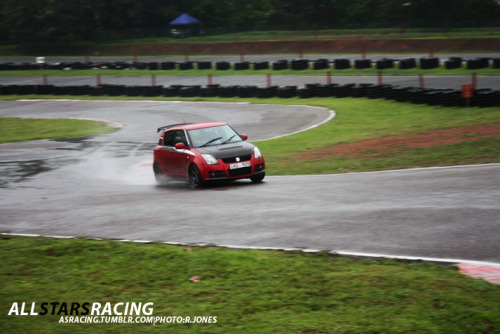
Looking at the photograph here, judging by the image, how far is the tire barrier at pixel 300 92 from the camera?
27.0 m

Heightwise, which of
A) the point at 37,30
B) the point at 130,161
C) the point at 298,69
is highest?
the point at 37,30

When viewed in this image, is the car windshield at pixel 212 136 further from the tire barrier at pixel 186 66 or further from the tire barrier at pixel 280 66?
the tire barrier at pixel 186 66

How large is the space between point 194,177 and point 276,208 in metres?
4.49

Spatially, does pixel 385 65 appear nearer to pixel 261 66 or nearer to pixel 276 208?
pixel 261 66

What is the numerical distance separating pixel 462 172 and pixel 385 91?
711 inches

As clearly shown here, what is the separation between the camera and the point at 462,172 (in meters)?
14.0

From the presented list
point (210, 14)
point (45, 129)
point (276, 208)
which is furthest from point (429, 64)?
point (210, 14)

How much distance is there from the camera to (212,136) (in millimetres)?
16016

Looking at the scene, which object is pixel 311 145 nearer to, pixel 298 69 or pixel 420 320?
pixel 420 320

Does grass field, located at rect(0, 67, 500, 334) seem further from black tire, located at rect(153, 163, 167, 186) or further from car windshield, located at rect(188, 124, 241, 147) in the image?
black tire, located at rect(153, 163, 167, 186)

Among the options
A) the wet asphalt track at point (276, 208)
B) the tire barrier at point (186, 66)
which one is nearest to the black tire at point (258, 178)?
the wet asphalt track at point (276, 208)

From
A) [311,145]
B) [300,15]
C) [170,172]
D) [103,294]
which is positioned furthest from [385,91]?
[300,15]

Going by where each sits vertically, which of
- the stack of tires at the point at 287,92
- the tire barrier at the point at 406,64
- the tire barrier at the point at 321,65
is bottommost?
the stack of tires at the point at 287,92

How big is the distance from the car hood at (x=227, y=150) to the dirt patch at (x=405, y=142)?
4.20m
